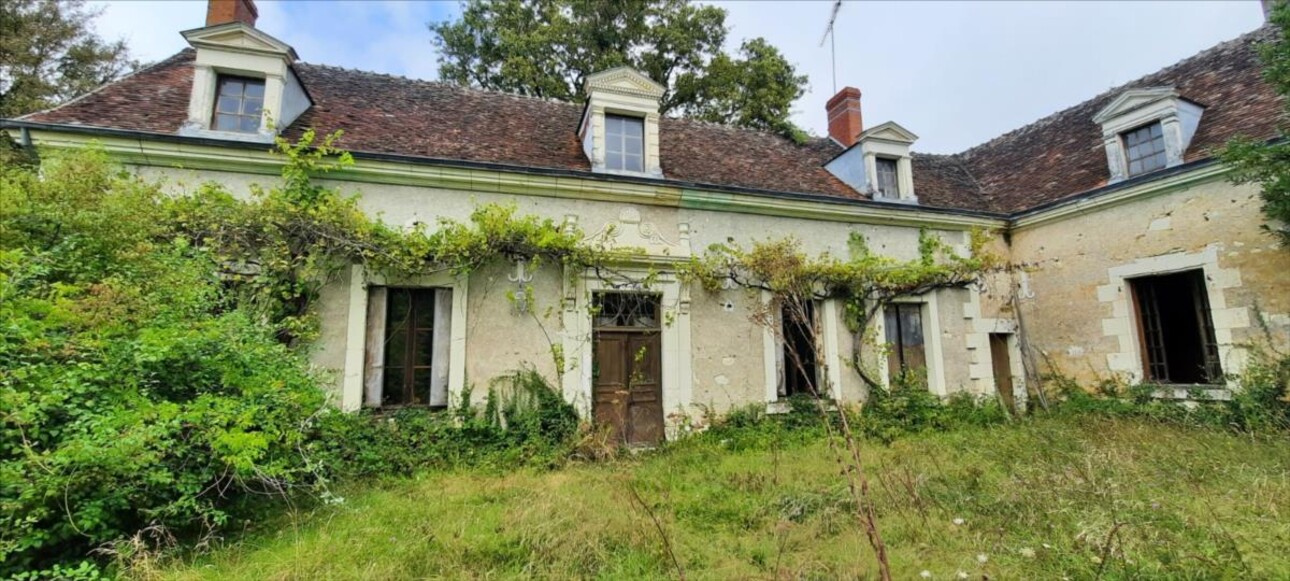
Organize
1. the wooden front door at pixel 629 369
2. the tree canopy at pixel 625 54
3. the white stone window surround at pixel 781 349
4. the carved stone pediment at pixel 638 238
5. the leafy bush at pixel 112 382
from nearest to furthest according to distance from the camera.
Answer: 1. the leafy bush at pixel 112 382
2. the wooden front door at pixel 629 369
3. the carved stone pediment at pixel 638 238
4. the white stone window surround at pixel 781 349
5. the tree canopy at pixel 625 54

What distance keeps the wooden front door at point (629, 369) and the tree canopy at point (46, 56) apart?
41.1 ft

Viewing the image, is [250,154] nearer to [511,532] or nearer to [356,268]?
[356,268]

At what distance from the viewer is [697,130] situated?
10578 millimetres

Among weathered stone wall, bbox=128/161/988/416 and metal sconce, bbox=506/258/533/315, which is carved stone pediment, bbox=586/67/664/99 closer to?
weathered stone wall, bbox=128/161/988/416

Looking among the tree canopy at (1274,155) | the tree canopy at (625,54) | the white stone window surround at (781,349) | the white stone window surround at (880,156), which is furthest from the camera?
the tree canopy at (625,54)

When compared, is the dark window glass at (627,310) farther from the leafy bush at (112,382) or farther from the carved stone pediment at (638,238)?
the leafy bush at (112,382)

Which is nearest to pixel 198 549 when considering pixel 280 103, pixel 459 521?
pixel 459 521

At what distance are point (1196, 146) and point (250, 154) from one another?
12.9 metres

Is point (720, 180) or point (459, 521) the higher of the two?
point (720, 180)

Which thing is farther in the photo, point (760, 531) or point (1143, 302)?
point (1143, 302)

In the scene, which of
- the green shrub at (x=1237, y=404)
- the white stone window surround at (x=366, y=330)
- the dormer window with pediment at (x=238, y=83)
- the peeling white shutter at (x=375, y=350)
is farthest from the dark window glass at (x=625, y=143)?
the green shrub at (x=1237, y=404)

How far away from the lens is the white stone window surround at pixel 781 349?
8.18 metres

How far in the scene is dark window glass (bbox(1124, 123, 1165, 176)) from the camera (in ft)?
26.9

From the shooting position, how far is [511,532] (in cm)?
398
